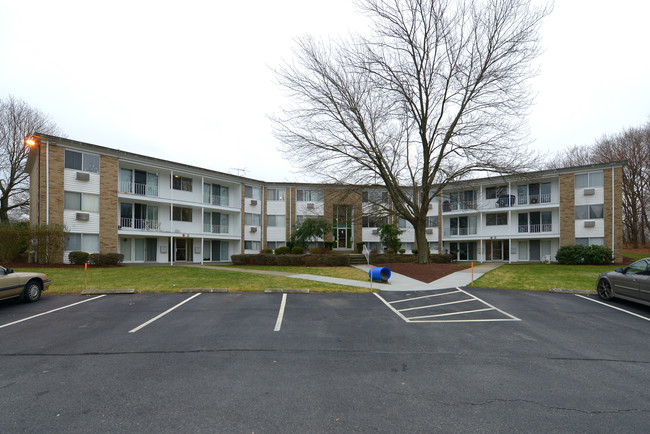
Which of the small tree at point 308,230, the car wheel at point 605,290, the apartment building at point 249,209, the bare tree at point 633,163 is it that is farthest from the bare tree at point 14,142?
the bare tree at point 633,163

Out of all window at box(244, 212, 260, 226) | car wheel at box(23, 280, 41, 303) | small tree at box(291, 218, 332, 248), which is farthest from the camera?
window at box(244, 212, 260, 226)

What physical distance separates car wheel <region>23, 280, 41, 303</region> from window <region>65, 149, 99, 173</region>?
15.2 metres

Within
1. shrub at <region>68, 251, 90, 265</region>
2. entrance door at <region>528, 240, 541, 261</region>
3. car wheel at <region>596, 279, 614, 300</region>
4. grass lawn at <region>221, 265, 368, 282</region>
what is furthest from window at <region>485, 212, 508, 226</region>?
shrub at <region>68, 251, 90, 265</region>

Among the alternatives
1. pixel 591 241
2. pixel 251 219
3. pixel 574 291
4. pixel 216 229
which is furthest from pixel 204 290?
pixel 591 241

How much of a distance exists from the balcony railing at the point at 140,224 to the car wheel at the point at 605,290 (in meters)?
27.4

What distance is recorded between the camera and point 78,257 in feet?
66.9

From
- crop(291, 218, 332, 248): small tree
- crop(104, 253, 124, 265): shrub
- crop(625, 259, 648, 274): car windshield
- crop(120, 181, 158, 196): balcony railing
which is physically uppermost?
crop(120, 181, 158, 196): balcony railing

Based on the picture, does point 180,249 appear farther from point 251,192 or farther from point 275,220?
point 275,220

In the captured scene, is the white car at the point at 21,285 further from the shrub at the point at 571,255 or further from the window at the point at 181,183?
the shrub at the point at 571,255

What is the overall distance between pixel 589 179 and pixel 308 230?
2333 cm

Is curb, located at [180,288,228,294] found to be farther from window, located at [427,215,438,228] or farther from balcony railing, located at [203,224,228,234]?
window, located at [427,215,438,228]

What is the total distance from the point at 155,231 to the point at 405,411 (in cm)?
2604

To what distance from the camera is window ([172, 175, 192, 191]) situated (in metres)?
28.3

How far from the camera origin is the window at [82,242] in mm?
21594
